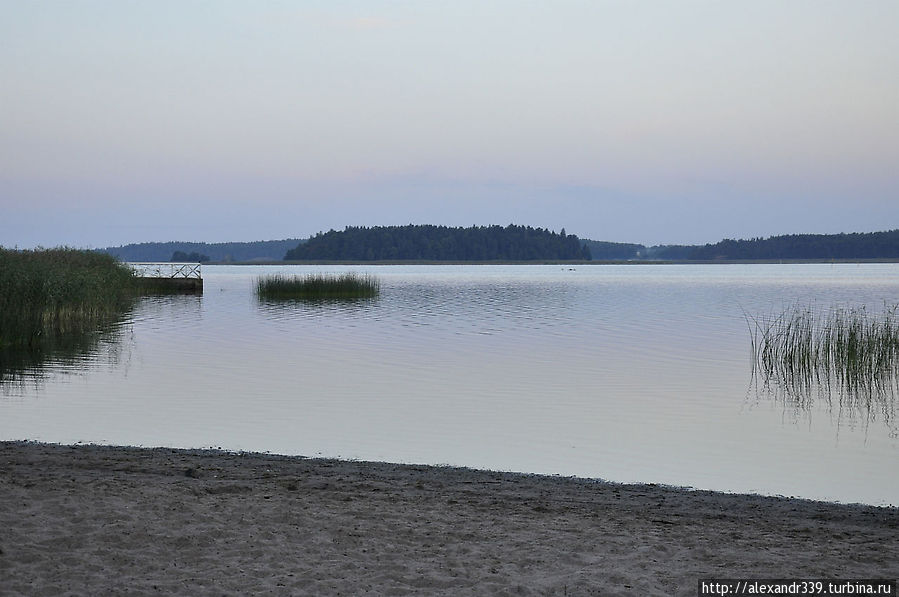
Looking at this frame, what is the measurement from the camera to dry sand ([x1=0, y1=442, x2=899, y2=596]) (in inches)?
202

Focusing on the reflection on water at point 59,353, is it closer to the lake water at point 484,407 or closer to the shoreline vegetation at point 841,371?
the lake water at point 484,407

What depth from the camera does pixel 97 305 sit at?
27484mm

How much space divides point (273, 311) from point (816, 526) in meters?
30.8

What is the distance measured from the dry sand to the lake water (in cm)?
157

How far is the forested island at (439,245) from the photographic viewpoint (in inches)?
6309

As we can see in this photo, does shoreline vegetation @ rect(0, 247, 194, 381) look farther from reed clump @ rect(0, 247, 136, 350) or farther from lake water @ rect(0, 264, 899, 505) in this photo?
lake water @ rect(0, 264, 899, 505)

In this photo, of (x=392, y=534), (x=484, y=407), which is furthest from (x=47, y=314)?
(x=392, y=534)

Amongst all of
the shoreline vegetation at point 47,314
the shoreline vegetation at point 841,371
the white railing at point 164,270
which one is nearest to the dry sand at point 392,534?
the shoreline vegetation at point 841,371

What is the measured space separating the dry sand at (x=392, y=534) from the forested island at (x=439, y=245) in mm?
150519

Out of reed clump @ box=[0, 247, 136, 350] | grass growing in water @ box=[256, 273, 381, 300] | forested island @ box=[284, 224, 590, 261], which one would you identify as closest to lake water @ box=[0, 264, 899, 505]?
reed clump @ box=[0, 247, 136, 350]

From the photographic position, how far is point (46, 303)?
22.0 metres

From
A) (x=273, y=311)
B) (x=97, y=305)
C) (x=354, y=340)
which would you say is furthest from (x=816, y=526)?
(x=273, y=311)

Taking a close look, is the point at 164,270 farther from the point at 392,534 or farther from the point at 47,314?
the point at 392,534

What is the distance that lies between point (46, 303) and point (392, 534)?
1856cm
